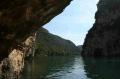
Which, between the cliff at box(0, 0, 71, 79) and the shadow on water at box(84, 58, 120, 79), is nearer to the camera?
the cliff at box(0, 0, 71, 79)

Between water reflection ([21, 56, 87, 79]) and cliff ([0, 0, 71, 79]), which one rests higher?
cliff ([0, 0, 71, 79])

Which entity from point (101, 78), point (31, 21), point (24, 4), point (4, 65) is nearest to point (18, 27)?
point (31, 21)

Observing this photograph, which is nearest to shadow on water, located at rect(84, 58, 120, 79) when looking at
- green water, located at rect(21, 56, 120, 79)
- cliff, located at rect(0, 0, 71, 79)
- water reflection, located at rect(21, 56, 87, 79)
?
green water, located at rect(21, 56, 120, 79)

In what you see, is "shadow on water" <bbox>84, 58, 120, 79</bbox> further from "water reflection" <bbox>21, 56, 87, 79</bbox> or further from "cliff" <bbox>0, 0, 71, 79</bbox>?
"cliff" <bbox>0, 0, 71, 79</bbox>

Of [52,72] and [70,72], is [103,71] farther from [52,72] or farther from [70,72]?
[52,72]

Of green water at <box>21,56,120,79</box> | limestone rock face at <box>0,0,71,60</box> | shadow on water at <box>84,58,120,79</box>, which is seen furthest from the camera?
shadow on water at <box>84,58,120,79</box>

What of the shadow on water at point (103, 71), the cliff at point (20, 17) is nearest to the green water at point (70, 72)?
the shadow on water at point (103, 71)

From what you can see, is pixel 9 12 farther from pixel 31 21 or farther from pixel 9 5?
pixel 31 21

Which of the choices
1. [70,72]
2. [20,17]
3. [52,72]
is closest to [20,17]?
[20,17]

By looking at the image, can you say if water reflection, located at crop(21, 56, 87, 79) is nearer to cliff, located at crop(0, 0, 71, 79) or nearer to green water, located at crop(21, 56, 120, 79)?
green water, located at crop(21, 56, 120, 79)

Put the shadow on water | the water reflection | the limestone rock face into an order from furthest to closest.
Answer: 1. the shadow on water
2. the water reflection
3. the limestone rock face

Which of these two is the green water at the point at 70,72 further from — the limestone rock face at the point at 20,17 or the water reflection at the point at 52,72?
the limestone rock face at the point at 20,17

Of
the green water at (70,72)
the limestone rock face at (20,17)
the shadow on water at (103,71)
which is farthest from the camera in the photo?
the shadow on water at (103,71)

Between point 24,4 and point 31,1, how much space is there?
302mm
